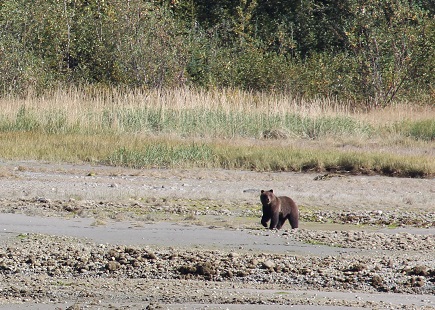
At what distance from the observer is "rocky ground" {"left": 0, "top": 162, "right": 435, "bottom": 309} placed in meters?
7.46

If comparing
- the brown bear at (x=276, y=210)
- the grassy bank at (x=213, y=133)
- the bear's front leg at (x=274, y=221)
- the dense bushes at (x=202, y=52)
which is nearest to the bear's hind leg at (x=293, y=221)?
the brown bear at (x=276, y=210)

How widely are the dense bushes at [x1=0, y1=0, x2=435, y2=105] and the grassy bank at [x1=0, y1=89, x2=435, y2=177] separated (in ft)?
12.4

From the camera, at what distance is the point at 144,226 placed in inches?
417

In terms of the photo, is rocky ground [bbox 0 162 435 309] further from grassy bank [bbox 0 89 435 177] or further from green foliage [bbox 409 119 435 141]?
green foliage [bbox 409 119 435 141]

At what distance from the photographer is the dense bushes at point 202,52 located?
2802 cm

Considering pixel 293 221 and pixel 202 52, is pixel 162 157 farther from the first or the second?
pixel 202 52

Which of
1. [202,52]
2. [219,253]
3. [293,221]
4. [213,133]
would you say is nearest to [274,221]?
[293,221]

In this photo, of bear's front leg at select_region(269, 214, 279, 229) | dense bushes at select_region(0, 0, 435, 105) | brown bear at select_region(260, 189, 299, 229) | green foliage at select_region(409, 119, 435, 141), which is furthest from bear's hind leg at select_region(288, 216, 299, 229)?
dense bushes at select_region(0, 0, 435, 105)

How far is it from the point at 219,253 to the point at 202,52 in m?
23.1

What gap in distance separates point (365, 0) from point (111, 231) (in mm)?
20094

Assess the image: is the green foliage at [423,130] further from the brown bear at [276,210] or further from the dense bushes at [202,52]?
the brown bear at [276,210]

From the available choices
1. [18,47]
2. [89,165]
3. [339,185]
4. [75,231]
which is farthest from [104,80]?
[75,231]

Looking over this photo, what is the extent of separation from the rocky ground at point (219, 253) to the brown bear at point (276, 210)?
7.0 inches

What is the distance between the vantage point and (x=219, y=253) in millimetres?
8812
